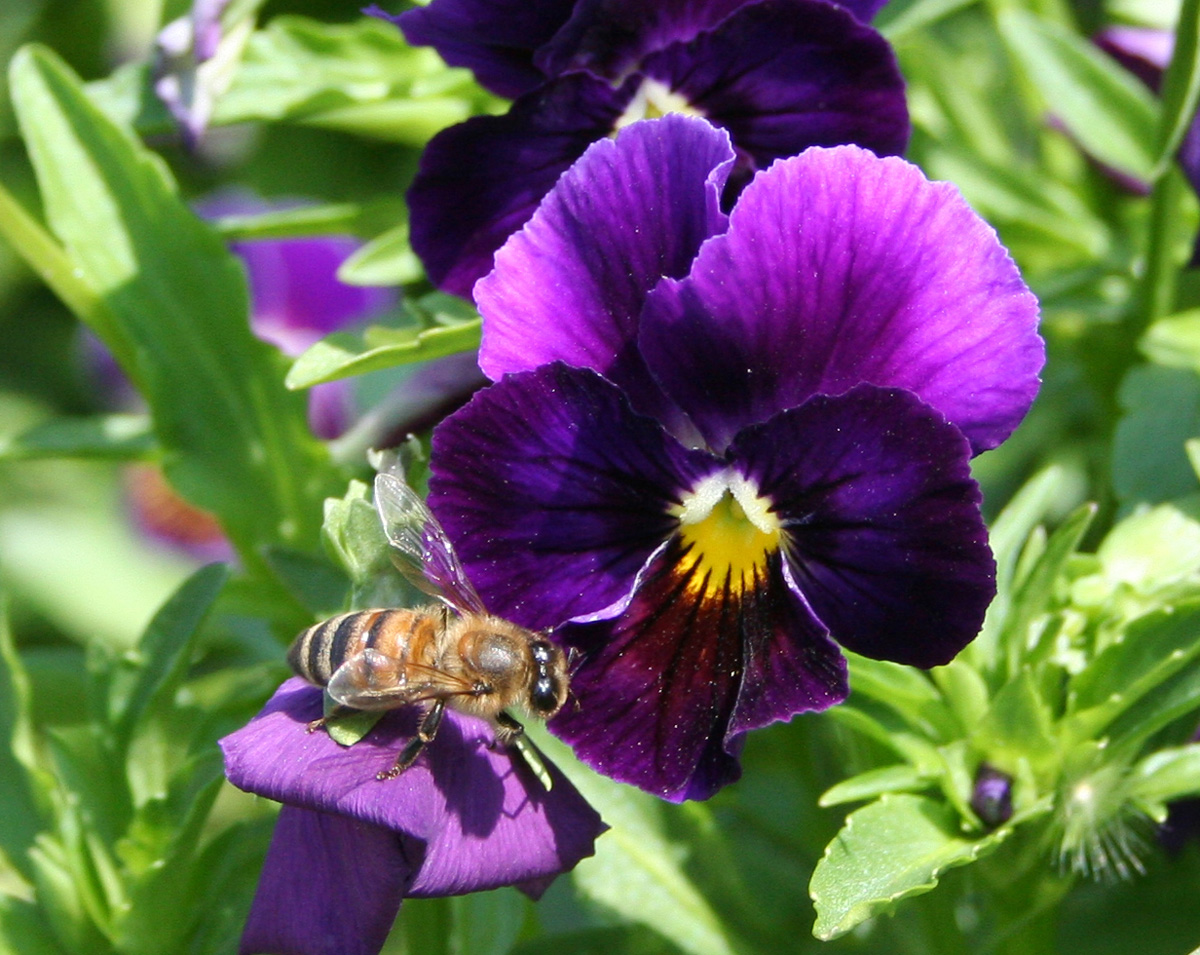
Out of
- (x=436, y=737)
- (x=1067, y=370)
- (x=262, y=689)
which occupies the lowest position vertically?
(x=1067, y=370)

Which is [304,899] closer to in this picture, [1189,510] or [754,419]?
[754,419]

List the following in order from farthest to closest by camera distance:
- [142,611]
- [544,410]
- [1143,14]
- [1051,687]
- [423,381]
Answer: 1. [142,611]
2. [1143,14]
3. [423,381]
4. [1051,687]
5. [544,410]

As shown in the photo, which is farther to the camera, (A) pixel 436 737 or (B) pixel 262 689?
(B) pixel 262 689

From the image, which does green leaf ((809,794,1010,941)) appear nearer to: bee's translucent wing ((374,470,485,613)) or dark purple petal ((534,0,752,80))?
bee's translucent wing ((374,470,485,613))

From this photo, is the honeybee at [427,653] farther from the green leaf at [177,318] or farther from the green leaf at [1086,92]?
the green leaf at [1086,92]

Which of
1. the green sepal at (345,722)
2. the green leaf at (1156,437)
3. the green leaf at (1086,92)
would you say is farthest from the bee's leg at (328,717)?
the green leaf at (1086,92)

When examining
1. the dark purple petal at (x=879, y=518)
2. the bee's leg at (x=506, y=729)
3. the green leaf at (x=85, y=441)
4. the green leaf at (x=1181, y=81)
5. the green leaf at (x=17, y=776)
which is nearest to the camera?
the dark purple petal at (x=879, y=518)

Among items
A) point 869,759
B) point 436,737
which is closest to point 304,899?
point 436,737
